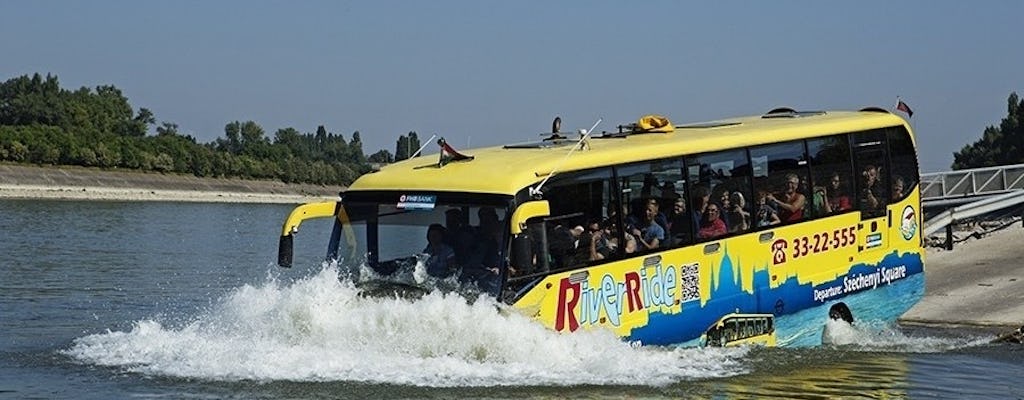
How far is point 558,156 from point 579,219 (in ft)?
2.30

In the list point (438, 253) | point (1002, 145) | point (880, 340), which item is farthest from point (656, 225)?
point (1002, 145)

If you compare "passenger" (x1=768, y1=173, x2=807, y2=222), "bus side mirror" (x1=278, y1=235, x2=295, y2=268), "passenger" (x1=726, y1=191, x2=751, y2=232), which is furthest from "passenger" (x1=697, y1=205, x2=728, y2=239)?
"bus side mirror" (x1=278, y1=235, x2=295, y2=268)

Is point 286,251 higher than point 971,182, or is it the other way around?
point 971,182

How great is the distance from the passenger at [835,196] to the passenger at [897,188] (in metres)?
1.14

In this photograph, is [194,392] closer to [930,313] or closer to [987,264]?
[930,313]

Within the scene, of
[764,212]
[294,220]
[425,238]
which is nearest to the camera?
[425,238]

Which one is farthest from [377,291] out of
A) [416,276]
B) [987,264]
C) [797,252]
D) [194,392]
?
[987,264]

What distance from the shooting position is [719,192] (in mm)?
18422

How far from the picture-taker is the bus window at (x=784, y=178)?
19047 millimetres

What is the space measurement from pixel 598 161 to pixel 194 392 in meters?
4.83

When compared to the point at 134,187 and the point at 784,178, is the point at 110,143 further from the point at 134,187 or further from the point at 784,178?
the point at 784,178

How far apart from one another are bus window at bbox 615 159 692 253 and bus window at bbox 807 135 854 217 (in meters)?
2.59

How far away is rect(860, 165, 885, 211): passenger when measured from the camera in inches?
809

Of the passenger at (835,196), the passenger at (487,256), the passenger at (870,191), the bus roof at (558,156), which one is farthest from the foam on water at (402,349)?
the passenger at (870,191)
